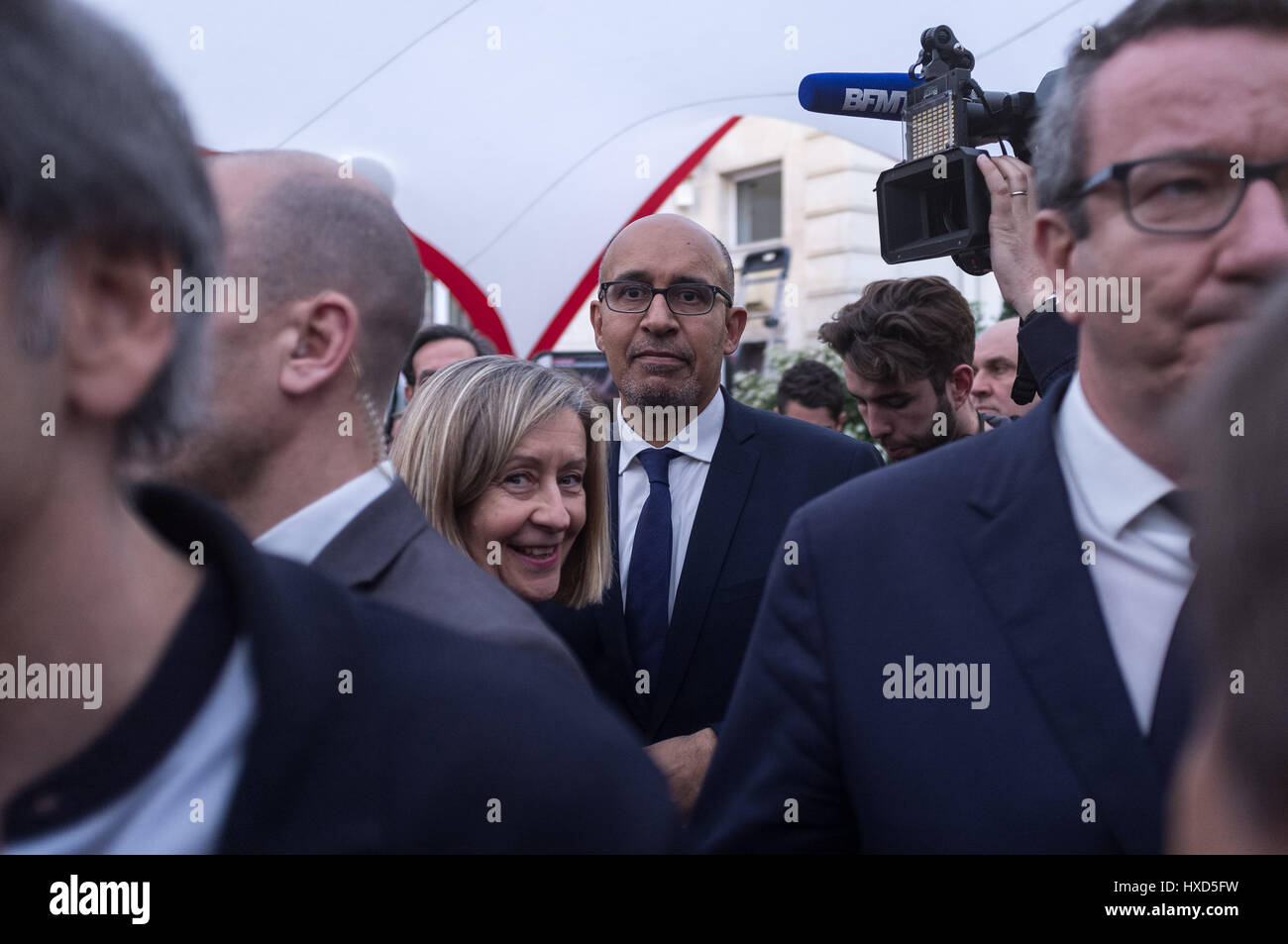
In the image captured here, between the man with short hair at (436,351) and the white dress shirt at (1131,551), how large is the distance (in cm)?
349

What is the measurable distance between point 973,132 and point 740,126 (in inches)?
492

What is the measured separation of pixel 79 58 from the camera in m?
0.83

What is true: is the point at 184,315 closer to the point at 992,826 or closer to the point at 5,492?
the point at 5,492

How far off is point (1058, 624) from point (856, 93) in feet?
6.48

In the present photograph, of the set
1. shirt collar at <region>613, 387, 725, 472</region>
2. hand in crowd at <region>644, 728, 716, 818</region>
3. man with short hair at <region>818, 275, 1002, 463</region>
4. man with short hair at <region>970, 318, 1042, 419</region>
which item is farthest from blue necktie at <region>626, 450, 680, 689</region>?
man with short hair at <region>970, 318, 1042, 419</region>

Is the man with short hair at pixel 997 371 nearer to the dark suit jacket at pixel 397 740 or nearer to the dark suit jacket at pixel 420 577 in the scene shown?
the dark suit jacket at pixel 420 577

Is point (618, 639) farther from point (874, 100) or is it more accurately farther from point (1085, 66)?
point (1085, 66)

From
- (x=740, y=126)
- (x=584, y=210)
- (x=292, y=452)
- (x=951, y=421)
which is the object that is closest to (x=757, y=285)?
(x=740, y=126)

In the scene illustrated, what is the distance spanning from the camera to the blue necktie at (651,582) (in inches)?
107

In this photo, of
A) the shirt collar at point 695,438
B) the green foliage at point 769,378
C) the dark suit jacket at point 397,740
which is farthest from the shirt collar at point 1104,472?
the green foliage at point 769,378

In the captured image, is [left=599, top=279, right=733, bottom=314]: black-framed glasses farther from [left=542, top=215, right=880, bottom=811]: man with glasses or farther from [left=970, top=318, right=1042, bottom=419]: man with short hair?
[left=970, top=318, right=1042, bottom=419]: man with short hair

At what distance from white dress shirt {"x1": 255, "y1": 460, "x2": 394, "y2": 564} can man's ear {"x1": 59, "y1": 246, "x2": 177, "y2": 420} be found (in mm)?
596

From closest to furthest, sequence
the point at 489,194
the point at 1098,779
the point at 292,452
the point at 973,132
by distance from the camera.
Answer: the point at 1098,779 → the point at 292,452 → the point at 973,132 → the point at 489,194

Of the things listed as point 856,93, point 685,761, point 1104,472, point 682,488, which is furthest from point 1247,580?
point 856,93
